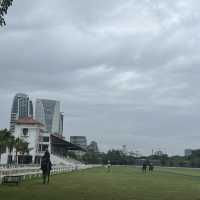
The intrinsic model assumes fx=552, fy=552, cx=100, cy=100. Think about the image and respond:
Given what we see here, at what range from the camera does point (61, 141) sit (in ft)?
441

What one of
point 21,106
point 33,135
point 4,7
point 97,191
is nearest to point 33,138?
point 33,135

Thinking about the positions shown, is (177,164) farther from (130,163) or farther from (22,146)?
(22,146)

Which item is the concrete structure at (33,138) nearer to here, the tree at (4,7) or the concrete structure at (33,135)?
the concrete structure at (33,135)

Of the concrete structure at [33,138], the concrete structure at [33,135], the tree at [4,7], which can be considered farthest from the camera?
the concrete structure at [33,135]

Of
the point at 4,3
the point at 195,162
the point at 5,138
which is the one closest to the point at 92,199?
the point at 4,3

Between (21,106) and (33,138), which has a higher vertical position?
(21,106)

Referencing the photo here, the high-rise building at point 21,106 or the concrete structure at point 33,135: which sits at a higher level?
the high-rise building at point 21,106

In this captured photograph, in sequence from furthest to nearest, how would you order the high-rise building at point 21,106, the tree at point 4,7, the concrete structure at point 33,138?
the high-rise building at point 21,106
the concrete structure at point 33,138
the tree at point 4,7

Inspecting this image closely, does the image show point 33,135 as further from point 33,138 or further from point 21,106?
point 21,106

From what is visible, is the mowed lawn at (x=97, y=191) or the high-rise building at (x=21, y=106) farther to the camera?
the high-rise building at (x=21, y=106)

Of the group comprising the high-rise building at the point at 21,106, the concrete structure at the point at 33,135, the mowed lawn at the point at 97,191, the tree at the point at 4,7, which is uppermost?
the high-rise building at the point at 21,106

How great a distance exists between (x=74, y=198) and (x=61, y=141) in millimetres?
115803

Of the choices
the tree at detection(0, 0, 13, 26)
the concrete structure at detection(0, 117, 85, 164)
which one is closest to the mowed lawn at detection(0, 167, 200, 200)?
the tree at detection(0, 0, 13, 26)

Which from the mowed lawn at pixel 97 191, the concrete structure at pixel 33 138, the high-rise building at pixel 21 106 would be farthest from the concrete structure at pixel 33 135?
the mowed lawn at pixel 97 191
